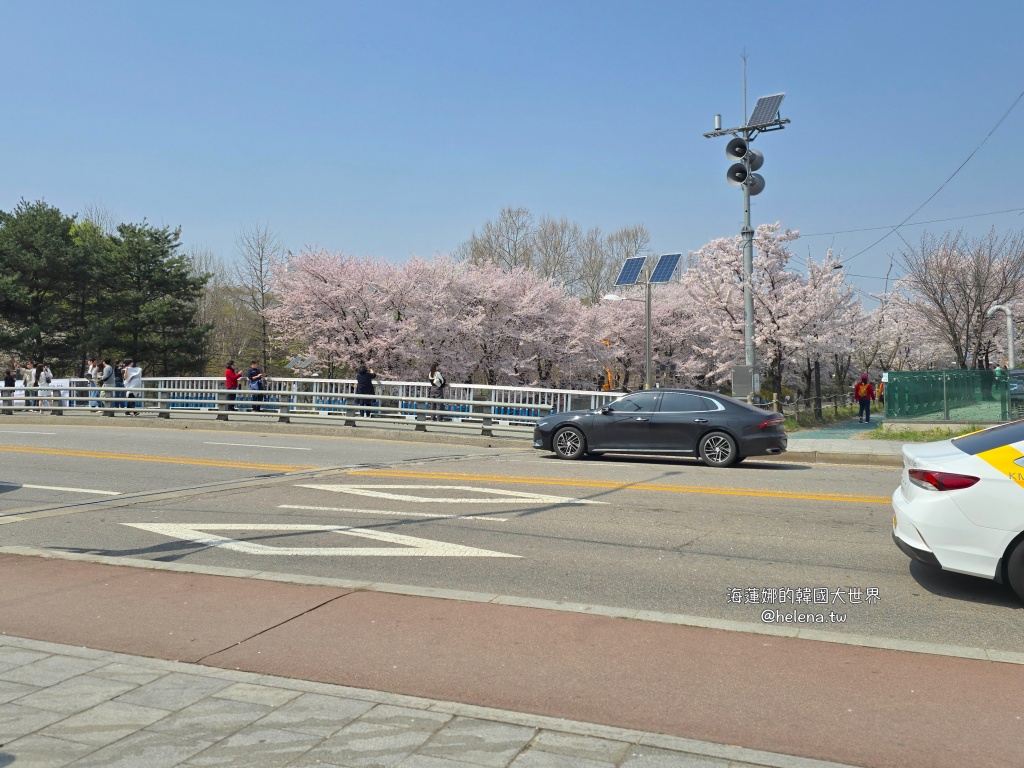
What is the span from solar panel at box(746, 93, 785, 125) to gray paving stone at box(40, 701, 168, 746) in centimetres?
2551

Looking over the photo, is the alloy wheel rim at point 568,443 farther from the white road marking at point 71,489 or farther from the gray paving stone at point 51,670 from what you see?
the gray paving stone at point 51,670

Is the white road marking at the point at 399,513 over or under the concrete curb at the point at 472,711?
over

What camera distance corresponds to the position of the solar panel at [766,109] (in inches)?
1043

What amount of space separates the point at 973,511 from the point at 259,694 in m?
4.82

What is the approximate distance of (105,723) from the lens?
4117mm

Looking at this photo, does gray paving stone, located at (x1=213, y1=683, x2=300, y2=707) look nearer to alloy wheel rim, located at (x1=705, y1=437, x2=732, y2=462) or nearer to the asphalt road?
the asphalt road

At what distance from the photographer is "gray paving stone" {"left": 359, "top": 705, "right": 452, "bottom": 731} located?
4.08 metres

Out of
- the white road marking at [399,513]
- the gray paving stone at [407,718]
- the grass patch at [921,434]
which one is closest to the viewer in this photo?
the gray paving stone at [407,718]

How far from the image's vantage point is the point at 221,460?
15.3 meters

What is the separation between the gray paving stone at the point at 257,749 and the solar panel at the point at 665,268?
3998cm

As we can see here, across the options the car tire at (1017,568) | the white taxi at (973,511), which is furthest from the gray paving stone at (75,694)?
the car tire at (1017,568)

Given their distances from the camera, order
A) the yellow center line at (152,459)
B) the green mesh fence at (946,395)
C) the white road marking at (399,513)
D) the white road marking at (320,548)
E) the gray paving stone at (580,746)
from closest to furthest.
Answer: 1. the gray paving stone at (580,746)
2. the white road marking at (320,548)
3. the white road marking at (399,513)
4. the yellow center line at (152,459)
5. the green mesh fence at (946,395)

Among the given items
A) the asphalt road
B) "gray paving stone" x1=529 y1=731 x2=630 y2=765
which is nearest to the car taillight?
the asphalt road

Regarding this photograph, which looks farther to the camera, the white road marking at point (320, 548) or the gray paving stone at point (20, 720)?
the white road marking at point (320, 548)
